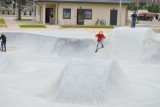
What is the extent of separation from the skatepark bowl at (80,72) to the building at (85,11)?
14.0 meters

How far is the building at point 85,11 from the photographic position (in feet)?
141

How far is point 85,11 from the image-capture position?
4359 cm

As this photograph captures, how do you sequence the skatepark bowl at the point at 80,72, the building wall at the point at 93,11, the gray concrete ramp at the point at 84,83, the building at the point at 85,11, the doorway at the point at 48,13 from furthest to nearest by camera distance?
the doorway at the point at 48,13, the building wall at the point at 93,11, the building at the point at 85,11, the skatepark bowl at the point at 80,72, the gray concrete ramp at the point at 84,83

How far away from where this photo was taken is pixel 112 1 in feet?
143

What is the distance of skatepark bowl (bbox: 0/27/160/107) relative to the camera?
14.0 meters

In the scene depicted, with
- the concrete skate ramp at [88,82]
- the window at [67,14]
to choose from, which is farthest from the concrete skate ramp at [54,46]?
the window at [67,14]

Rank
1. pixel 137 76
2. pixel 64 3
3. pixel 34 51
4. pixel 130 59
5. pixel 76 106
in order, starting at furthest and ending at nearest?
pixel 64 3, pixel 34 51, pixel 130 59, pixel 137 76, pixel 76 106

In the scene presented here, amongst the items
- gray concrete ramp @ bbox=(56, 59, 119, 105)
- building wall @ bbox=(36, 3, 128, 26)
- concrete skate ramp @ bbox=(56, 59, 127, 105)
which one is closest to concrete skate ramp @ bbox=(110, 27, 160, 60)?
concrete skate ramp @ bbox=(56, 59, 127, 105)

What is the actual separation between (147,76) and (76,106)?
22.1ft

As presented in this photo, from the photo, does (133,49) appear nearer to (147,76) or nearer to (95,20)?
(147,76)

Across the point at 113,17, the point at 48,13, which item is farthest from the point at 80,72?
the point at 48,13

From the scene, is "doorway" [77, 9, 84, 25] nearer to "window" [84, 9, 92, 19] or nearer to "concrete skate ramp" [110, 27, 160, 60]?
"window" [84, 9, 92, 19]

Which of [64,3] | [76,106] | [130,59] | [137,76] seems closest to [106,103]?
[76,106]

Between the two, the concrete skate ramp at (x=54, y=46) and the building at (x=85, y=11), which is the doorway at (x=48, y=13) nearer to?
the building at (x=85, y=11)
